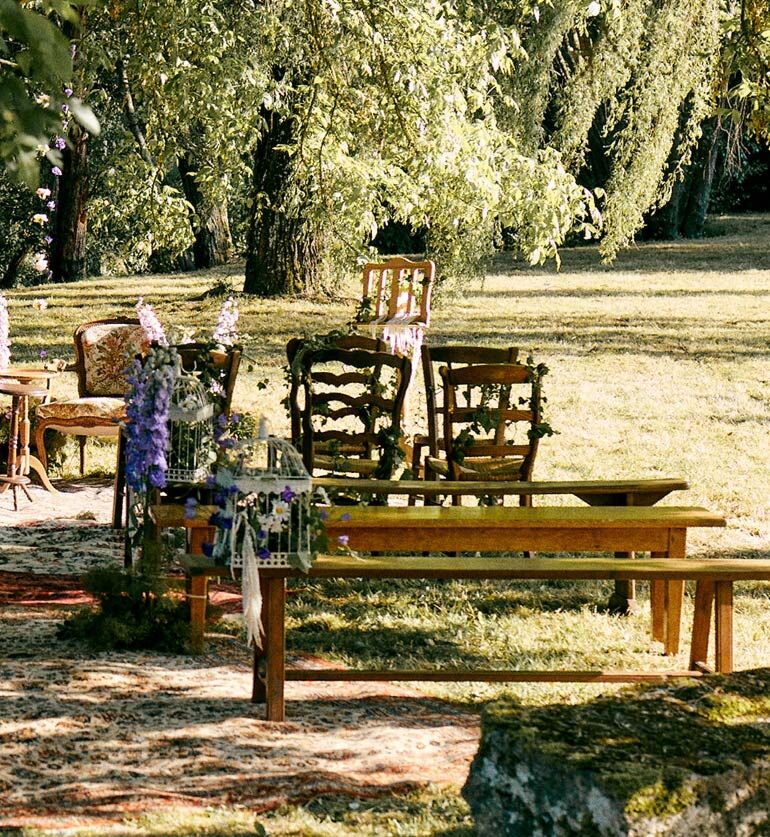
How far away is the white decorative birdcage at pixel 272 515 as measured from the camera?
5.16 meters

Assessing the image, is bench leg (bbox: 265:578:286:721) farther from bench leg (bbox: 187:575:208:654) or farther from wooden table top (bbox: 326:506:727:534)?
bench leg (bbox: 187:575:208:654)

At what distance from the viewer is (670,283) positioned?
23.9 metres

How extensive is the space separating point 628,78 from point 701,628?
24.5 ft

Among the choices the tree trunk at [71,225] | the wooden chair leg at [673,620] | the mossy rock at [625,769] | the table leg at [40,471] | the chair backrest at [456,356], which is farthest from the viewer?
the tree trunk at [71,225]

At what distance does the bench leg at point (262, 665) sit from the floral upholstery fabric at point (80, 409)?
453cm

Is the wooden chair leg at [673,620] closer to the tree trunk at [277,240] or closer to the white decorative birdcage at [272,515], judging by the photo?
the white decorative birdcage at [272,515]

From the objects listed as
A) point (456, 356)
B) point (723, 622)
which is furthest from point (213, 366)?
point (723, 622)

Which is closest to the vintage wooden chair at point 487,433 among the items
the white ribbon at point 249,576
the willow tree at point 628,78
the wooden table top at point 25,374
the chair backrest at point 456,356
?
the chair backrest at point 456,356

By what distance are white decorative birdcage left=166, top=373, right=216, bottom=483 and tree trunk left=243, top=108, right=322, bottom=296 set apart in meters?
11.7

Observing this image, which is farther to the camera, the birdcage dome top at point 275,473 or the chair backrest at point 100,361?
the chair backrest at point 100,361

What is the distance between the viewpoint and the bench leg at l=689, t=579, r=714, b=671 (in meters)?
6.01

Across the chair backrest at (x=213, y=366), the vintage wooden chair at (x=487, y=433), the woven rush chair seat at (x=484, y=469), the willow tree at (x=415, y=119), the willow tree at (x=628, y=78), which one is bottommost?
the woven rush chair seat at (x=484, y=469)

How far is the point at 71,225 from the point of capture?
27.4 meters

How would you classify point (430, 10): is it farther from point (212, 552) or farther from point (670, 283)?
point (670, 283)
